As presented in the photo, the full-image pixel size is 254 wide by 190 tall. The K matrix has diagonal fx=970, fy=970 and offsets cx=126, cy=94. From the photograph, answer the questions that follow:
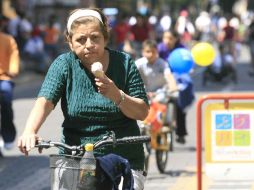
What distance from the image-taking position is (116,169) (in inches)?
186

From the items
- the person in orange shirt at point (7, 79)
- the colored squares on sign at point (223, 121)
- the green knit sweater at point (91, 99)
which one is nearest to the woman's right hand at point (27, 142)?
the green knit sweater at point (91, 99)

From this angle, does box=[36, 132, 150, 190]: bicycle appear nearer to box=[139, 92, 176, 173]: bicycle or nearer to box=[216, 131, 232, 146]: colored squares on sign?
box=[216, 131, 232, 146]: colored squares on sign

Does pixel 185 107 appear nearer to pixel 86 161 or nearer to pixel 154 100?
pixel 154 100

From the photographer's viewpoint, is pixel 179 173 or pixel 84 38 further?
pixel 179 173

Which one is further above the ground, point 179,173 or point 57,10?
point 57,10

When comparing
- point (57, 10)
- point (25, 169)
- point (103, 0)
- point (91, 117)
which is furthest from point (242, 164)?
point (103, 0)

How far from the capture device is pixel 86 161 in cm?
455

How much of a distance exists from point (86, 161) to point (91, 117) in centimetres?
48

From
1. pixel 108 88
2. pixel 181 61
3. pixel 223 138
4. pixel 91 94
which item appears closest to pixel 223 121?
pixel 223 138

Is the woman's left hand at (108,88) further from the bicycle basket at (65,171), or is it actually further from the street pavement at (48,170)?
the street pavement at (48,170)

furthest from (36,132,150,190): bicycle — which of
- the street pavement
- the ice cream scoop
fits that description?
the street pavement

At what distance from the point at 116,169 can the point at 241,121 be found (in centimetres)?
297

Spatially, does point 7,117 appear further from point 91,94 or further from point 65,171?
point 65,171

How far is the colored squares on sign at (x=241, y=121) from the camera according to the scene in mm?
7516
